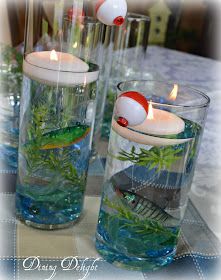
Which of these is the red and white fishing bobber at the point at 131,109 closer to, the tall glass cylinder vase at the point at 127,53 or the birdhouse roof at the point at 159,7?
the tall glass cylinder vase at the point at 127,53

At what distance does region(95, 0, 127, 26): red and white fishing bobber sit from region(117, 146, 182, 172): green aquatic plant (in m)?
0.16

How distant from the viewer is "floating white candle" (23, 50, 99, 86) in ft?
1.85

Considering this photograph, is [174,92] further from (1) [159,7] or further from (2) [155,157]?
(1) [159,7]

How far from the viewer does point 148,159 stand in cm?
52

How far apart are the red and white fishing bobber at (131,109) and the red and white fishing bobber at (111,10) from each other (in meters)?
0.12

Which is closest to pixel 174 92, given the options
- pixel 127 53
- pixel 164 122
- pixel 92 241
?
pixel 164 122

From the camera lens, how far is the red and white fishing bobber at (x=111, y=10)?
0.55 m

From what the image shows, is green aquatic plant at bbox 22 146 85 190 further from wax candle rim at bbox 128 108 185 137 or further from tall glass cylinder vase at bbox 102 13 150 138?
tall glass cylinder vase at bbox 102 13 150 138

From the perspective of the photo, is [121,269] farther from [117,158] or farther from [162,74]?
[162,74]

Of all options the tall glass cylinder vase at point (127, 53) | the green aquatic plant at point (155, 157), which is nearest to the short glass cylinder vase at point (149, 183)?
the green aquatic plant at point (155, 157)

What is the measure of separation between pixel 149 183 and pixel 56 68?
17 centimetres

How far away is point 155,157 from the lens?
0.52 metres

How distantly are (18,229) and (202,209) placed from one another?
28 cm

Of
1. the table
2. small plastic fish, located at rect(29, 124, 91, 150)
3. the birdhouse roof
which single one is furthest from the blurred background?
small plastic fish, located at rect(29, 124, 91, 150)
